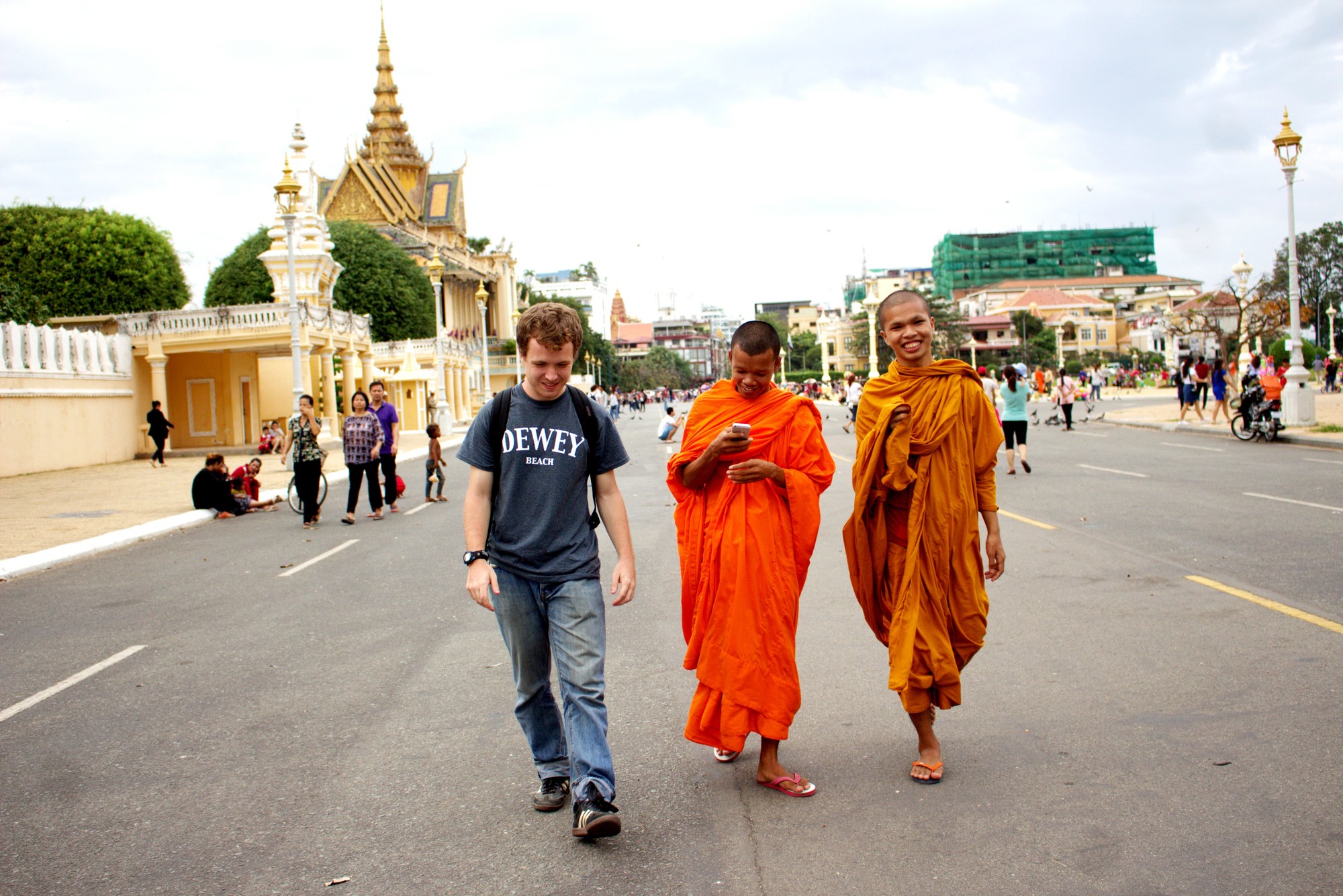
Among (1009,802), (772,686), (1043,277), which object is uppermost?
(1043,277)

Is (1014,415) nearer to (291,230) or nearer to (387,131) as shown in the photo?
(291,230)

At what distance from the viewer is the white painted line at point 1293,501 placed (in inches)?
A: 422

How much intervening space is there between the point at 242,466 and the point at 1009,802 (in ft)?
48.6

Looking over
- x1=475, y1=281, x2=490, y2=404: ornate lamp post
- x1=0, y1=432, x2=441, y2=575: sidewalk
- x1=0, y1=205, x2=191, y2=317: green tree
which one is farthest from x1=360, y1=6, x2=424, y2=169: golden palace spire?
x1=0, y1=432, x2=441, y2=575: sidewalk

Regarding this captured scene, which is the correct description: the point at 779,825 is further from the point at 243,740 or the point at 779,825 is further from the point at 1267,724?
the point at 243,740

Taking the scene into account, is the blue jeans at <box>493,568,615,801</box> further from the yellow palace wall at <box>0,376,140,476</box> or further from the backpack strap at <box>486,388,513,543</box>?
the yellow palace wall at <box>0,376,140,476</box>

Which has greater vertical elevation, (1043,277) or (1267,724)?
(1043,277)

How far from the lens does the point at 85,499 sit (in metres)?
17.3

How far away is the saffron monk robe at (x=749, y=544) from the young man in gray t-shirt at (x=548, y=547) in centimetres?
32

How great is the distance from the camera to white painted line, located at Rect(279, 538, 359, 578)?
9.68m

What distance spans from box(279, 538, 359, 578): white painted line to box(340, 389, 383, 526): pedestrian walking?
147cm

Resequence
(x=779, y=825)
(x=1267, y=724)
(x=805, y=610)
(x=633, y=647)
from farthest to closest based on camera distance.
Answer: (x=805, y=610), (x=633, y=647), (x=1267, y=724), (x=779, y=825)

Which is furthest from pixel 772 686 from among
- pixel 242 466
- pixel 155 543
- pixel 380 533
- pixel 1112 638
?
pixel 242 466

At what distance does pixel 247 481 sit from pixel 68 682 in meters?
10.5
